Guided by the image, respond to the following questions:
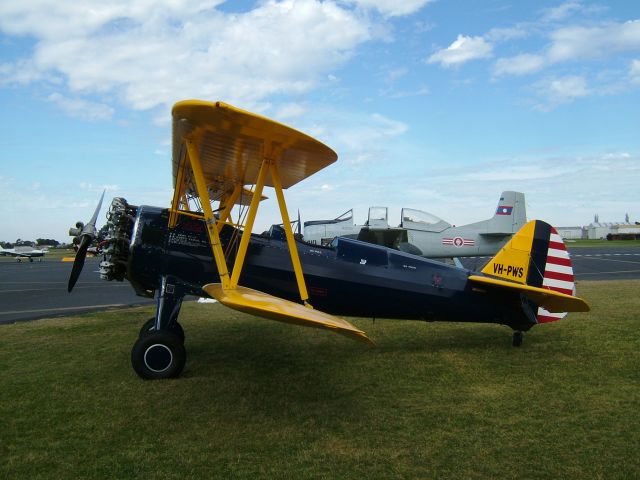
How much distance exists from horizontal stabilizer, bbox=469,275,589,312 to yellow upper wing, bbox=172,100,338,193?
8.77 feet

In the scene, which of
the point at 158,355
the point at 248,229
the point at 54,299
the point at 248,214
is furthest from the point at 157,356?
the point at 54,299

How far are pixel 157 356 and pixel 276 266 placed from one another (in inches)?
67.5

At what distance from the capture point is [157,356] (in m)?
5.15

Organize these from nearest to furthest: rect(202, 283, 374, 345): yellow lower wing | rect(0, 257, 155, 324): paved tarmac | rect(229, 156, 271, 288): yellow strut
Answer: rect(202, 283, 374, 345): yellow lower wing
rect(229, 156, 271, 288): yellow strut
rect(0, 257, 155, 324): paved tarmac

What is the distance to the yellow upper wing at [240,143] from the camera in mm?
4336

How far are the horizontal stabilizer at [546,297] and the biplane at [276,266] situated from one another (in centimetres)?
2

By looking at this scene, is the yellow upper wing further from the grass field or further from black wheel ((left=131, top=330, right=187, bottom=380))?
the grass field

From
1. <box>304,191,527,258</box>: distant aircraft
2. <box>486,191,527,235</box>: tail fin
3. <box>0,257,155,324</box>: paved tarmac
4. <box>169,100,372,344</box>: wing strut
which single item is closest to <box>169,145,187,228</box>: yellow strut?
<box>169,100,372,344</box>: wing strut

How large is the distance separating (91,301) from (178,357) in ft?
27.5

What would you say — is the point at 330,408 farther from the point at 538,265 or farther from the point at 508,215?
the point at 508,215

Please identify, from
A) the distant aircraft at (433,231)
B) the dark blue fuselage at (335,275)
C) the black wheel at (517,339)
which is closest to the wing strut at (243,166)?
the dark blue fuselage at (335,275)

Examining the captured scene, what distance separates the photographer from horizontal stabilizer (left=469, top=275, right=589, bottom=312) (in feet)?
18.9

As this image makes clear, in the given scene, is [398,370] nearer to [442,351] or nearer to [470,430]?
[442,351]

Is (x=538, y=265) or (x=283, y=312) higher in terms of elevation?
(x=538, y=265)
